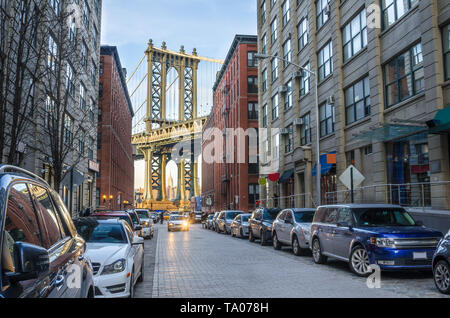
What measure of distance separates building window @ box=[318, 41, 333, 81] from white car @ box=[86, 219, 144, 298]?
22.1 metres

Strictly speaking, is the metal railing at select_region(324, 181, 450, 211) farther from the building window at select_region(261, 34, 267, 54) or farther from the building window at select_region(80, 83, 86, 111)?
the building window at select_region(261, 34, 267, 54)

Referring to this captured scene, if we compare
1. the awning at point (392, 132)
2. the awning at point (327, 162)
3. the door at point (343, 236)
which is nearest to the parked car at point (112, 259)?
the door at point (343, 236)

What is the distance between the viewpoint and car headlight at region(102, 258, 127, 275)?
23.7ft

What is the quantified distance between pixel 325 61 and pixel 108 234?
2321 cm

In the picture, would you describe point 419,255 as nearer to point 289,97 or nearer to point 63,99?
point 63,99

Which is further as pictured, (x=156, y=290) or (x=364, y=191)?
(x=364, y=191)

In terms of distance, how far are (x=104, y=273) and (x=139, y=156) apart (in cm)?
12739

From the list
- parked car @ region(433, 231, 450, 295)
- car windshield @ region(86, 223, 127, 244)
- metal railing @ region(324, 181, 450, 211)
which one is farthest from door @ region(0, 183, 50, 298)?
metal railing @ region(324, 181, 450, 211)

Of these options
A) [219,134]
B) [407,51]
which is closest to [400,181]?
[407,51]

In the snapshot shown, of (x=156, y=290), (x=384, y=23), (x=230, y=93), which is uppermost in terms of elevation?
(x=230, y=93)

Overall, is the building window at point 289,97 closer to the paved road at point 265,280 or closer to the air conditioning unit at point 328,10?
the air conditioning unit at point 328,10

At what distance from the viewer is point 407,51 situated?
19.7 metres

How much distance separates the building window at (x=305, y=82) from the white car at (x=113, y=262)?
2491cm
